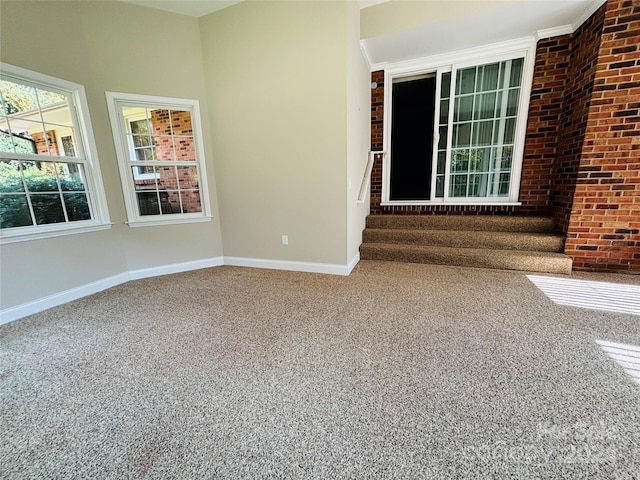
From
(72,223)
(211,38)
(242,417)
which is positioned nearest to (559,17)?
(211,38)

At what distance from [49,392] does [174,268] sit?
205 centimetres

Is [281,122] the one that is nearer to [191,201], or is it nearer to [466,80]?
[191,201]

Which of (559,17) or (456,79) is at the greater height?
(559,17)

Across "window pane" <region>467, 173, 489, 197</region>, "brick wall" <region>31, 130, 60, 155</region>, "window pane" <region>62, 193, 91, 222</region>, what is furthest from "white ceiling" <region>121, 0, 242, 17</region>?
"window pane" <region>467, 173, 489, 197</region>

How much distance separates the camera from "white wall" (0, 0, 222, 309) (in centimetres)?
228

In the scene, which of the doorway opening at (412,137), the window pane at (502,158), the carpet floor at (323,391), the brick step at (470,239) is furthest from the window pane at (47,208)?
the window pane at (502,158)

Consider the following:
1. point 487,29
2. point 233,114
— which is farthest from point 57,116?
point 487,29

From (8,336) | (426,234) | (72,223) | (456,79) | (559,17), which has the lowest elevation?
(8,336)

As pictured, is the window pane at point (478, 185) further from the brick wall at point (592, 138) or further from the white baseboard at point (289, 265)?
the white baseboard at point (289, 265)

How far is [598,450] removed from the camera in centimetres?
103

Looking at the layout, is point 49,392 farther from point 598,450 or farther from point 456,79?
point 456,79

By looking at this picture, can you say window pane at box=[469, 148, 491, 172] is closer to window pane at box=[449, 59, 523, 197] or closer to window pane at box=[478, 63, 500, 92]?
window pane at box=[449, 59, 523, 197]

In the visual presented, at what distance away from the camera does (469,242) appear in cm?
338

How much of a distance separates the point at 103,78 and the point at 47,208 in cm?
149
